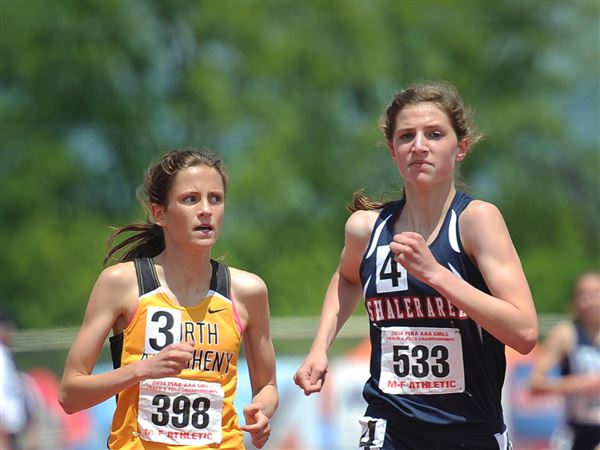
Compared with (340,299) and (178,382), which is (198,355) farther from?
(340,299)

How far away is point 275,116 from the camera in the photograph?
27.8 m

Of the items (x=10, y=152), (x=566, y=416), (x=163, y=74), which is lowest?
(x=566, y=416)

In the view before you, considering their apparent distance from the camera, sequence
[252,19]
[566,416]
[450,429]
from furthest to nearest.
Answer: [252,19], [566,416], [450,429]

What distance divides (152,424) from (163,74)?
24355 millimetres

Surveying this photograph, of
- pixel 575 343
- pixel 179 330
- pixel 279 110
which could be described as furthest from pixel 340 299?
pixel 279 110

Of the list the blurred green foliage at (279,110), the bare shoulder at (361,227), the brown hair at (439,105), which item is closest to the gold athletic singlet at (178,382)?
the bare shoulder at (361,227)

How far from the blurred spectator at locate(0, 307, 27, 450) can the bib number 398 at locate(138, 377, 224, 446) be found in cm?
561

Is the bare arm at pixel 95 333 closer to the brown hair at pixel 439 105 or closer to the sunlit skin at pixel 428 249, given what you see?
the sunlit skin at pixel 428 249

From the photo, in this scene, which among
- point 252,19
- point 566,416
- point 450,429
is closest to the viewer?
point 450,429

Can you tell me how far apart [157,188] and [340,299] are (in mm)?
863

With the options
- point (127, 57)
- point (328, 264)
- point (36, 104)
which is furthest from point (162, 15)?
point (328, 264)

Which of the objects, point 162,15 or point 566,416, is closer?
point 566,416

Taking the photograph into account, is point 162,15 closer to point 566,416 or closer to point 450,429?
point 566,416

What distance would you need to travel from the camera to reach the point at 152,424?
4496 mm
